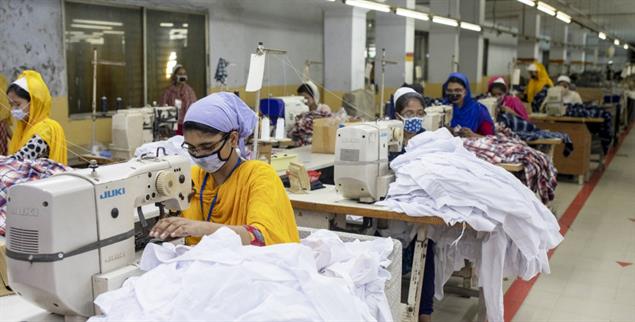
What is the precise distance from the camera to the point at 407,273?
392 centimetres

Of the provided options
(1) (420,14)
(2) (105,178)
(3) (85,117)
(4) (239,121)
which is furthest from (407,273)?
(1) (420,14)

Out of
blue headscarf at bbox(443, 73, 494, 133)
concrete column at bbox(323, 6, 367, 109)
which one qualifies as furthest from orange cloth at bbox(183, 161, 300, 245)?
concrete column at bbox(323, 6, 367, 109)

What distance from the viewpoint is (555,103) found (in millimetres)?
8492

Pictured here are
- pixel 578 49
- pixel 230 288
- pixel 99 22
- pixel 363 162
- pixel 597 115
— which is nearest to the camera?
pixel 230 288

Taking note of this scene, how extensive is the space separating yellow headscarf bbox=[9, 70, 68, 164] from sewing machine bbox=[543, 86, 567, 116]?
662 centimetres

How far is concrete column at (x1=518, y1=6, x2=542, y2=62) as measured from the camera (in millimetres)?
17500

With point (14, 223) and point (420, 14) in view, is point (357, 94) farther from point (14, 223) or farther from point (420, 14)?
point (14, 223)

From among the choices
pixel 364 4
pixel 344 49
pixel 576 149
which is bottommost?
pixel 576 149

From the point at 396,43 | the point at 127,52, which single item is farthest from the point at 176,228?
the point at 396,43

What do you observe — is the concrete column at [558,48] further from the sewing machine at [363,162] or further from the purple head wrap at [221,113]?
the purple head wrap at [221,113]

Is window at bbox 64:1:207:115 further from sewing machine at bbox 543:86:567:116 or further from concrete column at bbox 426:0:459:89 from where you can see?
concrete column at bbox 426:0:459:89

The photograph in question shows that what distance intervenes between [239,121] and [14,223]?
832 millimetres

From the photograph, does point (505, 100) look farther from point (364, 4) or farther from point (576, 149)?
point (364, 4)

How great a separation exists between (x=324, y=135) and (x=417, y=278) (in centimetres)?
229
